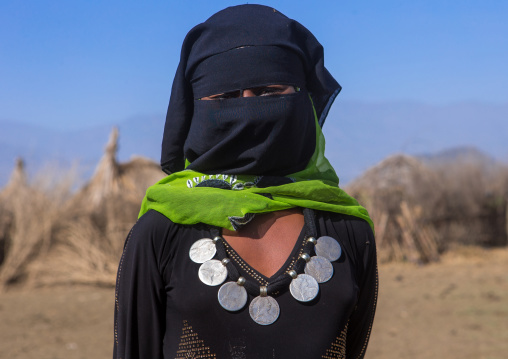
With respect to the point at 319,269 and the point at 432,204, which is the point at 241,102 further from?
the point at 432,204

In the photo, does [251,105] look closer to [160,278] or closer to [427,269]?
[160,278]

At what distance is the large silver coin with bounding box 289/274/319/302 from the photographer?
79.6 inches

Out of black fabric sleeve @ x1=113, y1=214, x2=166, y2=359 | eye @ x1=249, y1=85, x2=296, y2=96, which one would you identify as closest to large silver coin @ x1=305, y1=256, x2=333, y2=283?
black fabric sleeve @ x1=113, y1=214, x2=166, y2=359

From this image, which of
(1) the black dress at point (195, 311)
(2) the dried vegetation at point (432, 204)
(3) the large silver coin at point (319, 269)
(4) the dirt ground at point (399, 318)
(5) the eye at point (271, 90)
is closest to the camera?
(1) the black dress at point (195, 311)

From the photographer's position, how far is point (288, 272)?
2057mm

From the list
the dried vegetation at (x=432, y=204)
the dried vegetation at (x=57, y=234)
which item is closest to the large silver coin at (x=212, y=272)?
the dried vegetation at (x=57, y=234)

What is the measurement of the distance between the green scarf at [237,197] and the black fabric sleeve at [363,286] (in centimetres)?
7

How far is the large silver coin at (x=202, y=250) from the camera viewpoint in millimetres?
2047

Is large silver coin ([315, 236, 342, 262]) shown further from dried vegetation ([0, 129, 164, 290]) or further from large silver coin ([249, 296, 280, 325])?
dried vegetation ([0, 129, 164, 290])

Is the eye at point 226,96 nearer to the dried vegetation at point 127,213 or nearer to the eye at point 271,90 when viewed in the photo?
the eye at point 271,90

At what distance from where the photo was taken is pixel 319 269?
2080 mm

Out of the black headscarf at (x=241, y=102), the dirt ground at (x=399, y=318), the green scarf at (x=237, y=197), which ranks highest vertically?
the black headscarf at (x=241, y=102)

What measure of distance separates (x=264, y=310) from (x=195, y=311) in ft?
0.70

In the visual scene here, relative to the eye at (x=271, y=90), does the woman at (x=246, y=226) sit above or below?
below
